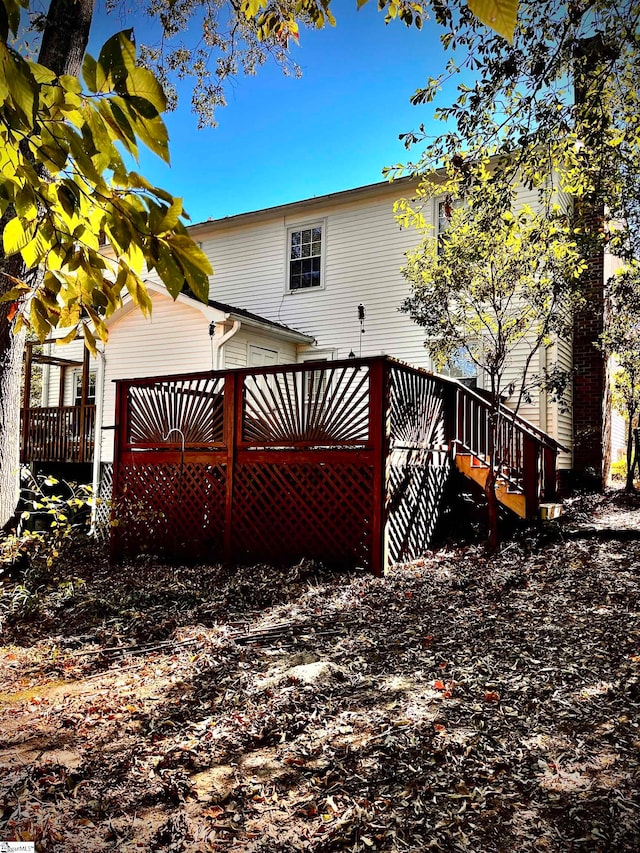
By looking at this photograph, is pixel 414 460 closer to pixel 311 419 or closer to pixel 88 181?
pixel 311 419

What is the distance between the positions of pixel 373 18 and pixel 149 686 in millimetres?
4623

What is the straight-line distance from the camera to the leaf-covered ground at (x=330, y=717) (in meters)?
2.02

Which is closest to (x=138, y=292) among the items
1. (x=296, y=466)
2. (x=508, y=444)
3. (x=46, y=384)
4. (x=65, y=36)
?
(x=65, y=36)

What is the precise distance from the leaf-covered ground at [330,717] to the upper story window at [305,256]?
887 centimetres

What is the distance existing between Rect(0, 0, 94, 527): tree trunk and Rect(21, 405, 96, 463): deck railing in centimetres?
825

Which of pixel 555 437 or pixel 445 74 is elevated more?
pixel 445 74

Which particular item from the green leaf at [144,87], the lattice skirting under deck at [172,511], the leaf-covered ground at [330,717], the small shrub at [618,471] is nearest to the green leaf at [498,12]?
the green leaf at [144,87]

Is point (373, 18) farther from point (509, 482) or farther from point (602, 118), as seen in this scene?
point (509, 482)

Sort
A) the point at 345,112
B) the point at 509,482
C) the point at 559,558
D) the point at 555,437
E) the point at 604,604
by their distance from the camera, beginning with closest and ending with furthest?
the point at 604,604, the point at 559,558, the point at 345,112, the point at 509,482, the point at 555,437

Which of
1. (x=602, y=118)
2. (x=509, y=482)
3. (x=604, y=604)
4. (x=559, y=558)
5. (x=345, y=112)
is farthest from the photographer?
(x=509, y=482)

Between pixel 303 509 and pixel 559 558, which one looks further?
pixel 303 509

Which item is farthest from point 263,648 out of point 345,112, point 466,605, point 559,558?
point 345,112

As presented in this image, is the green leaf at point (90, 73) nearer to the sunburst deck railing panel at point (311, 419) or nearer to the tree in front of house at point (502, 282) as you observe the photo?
the sunburst deck railing panel at point (311, 419)

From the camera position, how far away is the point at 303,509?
6.66m
